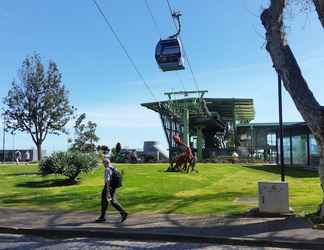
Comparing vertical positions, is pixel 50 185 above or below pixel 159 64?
below

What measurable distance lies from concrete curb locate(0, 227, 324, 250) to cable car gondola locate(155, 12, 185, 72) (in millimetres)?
13108

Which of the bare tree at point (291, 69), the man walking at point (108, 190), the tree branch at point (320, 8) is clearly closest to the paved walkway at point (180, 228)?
the man walking at point (108, 190)

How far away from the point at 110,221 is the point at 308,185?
458 inches

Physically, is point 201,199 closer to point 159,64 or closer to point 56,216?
point 56,216

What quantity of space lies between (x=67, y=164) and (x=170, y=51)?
638 centimetres

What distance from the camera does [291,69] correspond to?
45.1ft

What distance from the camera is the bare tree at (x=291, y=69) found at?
13.3 m

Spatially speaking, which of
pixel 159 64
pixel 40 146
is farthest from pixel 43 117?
pixel 159 64

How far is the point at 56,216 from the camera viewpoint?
49.9 feet

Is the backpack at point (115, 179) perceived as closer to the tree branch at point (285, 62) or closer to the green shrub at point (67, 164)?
the tree branch at point (285, 62)

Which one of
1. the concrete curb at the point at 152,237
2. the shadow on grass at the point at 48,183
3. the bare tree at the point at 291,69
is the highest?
the bare tree at the point at 291,69

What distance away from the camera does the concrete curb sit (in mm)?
11109

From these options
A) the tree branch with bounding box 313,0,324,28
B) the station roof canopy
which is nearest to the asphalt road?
the tree branch with bounding box 313,0,324,28

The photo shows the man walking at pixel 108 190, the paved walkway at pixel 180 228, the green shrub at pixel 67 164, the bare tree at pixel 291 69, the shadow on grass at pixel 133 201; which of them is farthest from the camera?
the green shrub at pixel 67 164
